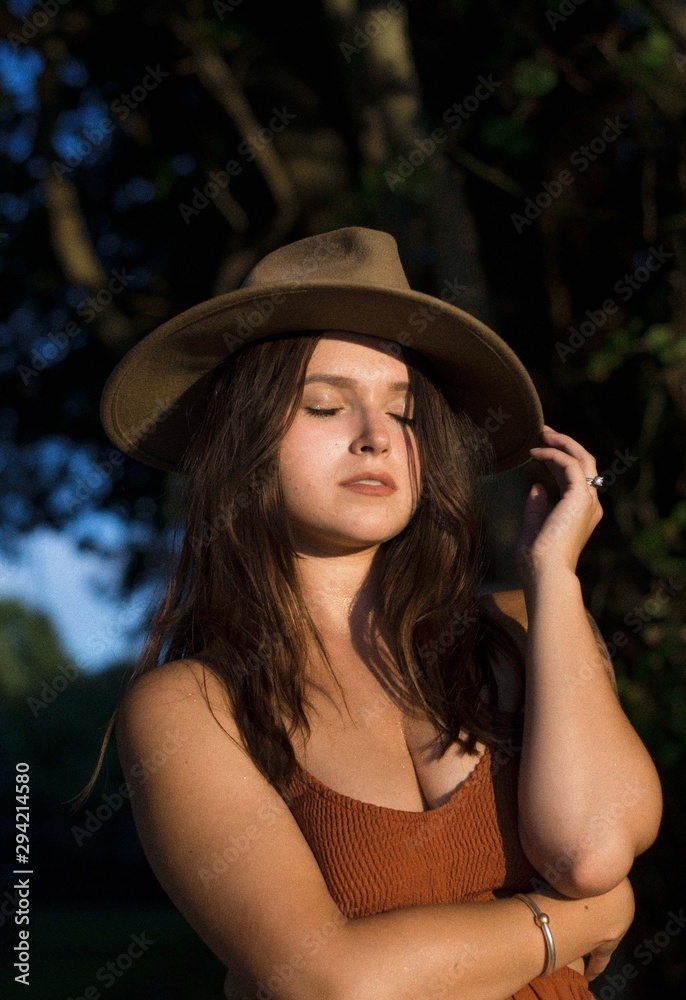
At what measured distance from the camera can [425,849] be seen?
80.4 inches

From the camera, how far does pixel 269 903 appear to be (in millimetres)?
1868

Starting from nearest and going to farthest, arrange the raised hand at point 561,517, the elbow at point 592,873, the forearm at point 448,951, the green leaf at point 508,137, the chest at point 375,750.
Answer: the forearm at point 448,951, the elbow at point 592,873, the chest at point 375,750, the raised hand at point 561,517, the green leaf at point 508,137

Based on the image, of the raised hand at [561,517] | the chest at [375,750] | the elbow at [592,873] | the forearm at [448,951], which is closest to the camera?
the forearm at [448,951]

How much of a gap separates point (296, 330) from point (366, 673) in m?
0.76

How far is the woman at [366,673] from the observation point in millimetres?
1923

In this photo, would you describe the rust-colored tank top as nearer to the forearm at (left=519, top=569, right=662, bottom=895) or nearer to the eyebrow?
the forearm at (left=519, top=569, right=662, bottom=895)

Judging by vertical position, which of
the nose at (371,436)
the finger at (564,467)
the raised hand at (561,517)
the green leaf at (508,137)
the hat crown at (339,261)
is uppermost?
the green leaf at (508,137)

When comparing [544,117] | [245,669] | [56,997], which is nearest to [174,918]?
[56,997]

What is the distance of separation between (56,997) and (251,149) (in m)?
6.27

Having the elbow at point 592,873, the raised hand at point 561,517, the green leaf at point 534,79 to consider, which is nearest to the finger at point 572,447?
the raised hand at point 561,517

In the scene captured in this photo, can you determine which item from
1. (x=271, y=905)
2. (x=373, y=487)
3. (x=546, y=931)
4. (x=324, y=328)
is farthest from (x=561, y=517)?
(x=271, y=905)

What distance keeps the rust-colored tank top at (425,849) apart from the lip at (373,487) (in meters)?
0.57

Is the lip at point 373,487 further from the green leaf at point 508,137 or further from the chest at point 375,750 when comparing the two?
the green leaf at point 508,137

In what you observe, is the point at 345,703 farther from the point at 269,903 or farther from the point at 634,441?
the point at 634,441
